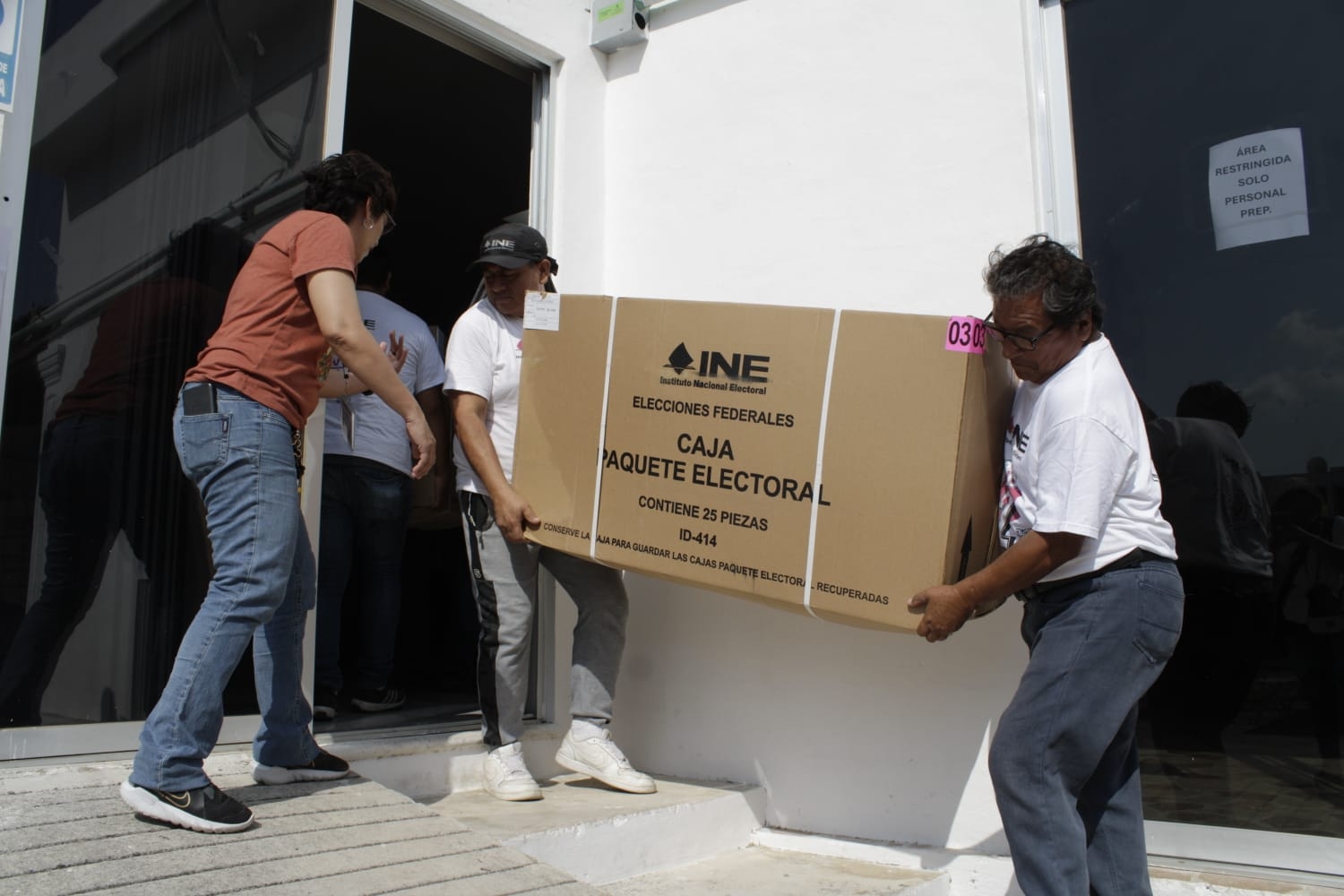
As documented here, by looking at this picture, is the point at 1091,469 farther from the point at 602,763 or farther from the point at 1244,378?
the point at 602,763

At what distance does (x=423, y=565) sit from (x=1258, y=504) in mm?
3401

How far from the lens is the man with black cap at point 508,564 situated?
2623mm

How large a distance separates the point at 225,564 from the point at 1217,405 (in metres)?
2.36

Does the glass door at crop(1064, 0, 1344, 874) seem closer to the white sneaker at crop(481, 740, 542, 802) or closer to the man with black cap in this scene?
the man with black cap

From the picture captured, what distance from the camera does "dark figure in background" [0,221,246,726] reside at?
2.14 metres

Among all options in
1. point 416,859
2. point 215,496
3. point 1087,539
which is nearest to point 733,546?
point 1087,539

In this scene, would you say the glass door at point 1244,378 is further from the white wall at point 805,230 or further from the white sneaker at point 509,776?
the white sneaker at point 509,776

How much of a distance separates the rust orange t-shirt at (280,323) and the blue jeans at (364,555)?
996 mm

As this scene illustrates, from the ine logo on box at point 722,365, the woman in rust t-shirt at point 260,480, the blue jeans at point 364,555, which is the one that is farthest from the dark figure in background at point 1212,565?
the blue jeans at point 364,555

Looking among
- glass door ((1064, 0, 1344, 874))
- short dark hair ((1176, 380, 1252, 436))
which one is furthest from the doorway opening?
short dark hair ((1176, 380, 1252, 436))

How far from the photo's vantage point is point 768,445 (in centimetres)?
230

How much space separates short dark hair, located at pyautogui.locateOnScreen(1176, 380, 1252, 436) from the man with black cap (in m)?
1.61

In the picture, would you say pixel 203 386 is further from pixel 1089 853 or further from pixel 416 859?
pixel 1089 853

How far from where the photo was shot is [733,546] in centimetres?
233
